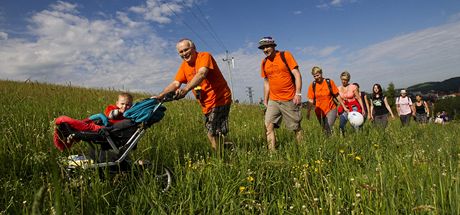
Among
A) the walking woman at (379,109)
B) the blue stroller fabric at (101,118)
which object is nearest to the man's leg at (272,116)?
the blue stroller fabric at (101,118)

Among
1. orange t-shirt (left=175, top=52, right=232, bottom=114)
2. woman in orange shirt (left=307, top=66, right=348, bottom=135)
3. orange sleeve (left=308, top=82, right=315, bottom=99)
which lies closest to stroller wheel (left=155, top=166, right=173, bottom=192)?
orange t-shirt (left=175, top=52, right=232, bottom=114)

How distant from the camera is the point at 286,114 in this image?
629 centimetres

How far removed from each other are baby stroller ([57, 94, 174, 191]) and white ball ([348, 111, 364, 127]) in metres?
5.21

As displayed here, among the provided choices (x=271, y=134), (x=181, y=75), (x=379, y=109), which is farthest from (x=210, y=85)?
(x=379, y=109)

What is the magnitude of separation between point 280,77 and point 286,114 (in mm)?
690

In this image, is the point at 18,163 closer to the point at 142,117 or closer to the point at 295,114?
the point at 142,117

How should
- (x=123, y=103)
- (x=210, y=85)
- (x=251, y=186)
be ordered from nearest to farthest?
(x=251, y=186) < (x=123, y=103) < (x=210, y=85)

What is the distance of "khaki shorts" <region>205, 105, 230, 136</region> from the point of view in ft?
16.9

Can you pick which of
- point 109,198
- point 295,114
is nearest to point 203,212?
point 109,198

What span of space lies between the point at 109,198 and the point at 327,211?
5.55 feet

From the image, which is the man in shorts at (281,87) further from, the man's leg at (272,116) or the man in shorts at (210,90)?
the man in shorts at (210,90)

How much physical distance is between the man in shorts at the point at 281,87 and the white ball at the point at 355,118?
185 cm

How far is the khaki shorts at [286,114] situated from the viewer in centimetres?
625

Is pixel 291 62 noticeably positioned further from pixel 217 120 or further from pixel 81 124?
pixel 81 124
